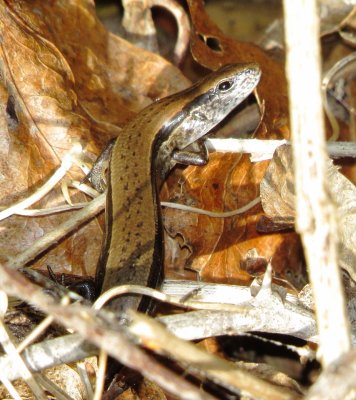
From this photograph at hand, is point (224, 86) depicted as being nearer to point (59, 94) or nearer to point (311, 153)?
point (59, 94)

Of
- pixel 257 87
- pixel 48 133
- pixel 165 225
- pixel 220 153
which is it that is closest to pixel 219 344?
pixel 165 225

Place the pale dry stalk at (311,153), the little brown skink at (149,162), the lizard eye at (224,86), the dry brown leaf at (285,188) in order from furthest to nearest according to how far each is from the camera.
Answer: the lizard eye at (224,86), the dry brown leaf at (285,188), the little brown skink at (149,162), the pale dry stalk at (311,153)

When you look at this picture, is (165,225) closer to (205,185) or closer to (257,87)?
(205,185)

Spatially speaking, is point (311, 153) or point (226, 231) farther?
point (226, 231)

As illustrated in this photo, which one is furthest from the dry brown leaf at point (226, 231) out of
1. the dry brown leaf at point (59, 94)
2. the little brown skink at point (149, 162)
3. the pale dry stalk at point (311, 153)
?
the pale dry stalk at point (311, 153)

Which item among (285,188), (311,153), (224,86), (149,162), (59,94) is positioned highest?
(224,86)

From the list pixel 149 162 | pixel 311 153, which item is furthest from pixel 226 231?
pixel 311 153

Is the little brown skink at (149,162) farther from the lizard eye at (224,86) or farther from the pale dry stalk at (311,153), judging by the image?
the pale dry stalk at (311,153)
